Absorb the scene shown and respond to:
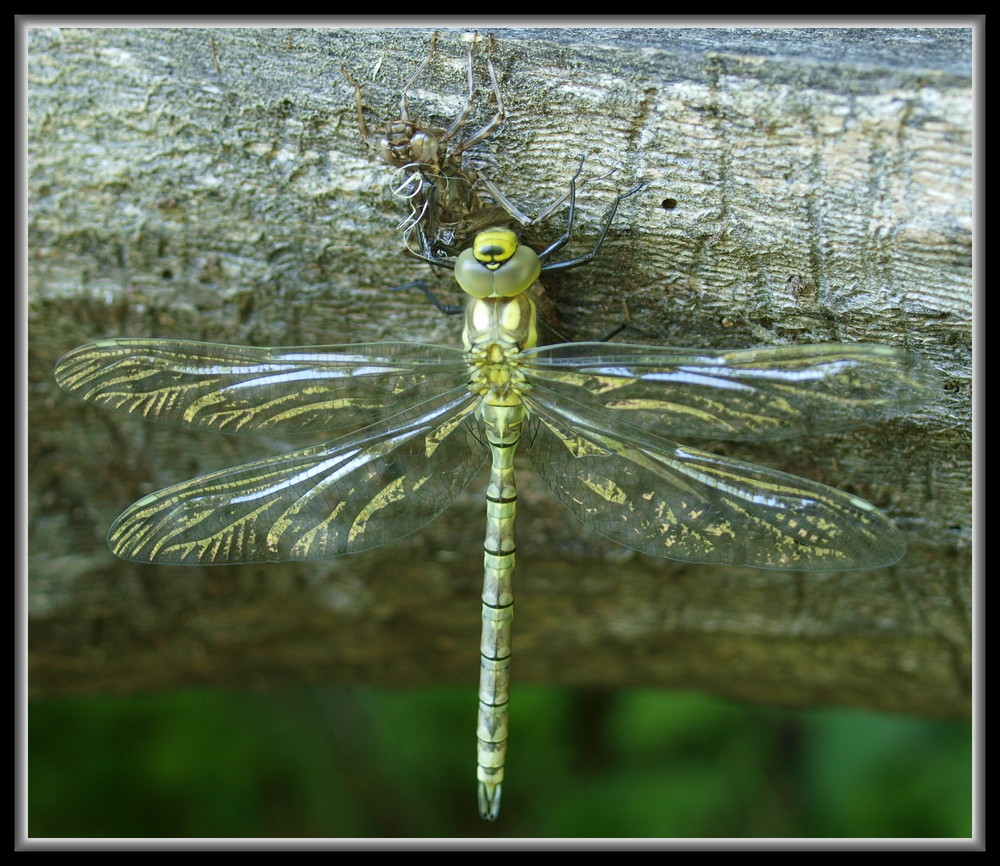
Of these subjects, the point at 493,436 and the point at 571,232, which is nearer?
the point at 571,232

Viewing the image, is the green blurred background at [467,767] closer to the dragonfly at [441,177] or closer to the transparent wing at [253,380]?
the transparent wing at [253,380]

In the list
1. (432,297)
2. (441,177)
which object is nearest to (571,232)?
(441,177)

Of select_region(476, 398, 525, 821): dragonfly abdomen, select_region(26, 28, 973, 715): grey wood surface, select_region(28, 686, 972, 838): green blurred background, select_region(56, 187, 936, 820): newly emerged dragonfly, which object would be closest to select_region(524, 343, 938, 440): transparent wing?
select_region(56, 187, 936, 820): newly emerged dragonfly

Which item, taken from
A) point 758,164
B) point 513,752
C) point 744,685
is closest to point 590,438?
point 758,164

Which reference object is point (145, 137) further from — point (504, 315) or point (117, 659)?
point (117, 659)

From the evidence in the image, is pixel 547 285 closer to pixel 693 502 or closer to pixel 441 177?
pixel 441 177

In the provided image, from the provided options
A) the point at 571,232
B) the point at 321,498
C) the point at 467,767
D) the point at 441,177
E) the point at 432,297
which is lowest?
the point at 467,767
